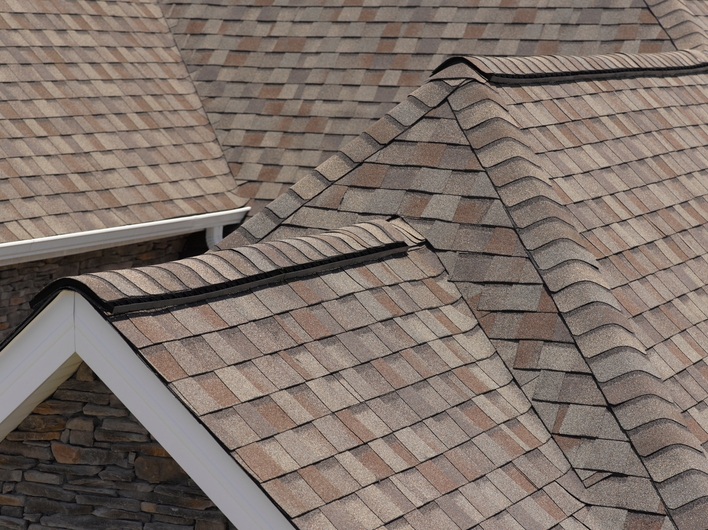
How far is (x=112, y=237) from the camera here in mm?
8664

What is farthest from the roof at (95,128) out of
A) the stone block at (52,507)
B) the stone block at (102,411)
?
the stone block at (102,411)

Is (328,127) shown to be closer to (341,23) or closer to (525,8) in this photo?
(341,23)

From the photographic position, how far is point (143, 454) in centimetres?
482

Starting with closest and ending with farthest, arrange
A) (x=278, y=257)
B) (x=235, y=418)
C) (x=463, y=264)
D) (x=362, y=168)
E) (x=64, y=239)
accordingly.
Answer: (x=235, y=418) → (x=278, y=257) → (x=463, y=264) → (x=362, y=168) → (x=64, y=239)

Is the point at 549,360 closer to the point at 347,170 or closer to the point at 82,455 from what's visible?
the point at 347,170

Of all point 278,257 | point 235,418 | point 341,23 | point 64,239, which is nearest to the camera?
point 235,418

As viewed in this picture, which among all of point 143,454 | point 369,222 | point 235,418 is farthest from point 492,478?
point 369,222

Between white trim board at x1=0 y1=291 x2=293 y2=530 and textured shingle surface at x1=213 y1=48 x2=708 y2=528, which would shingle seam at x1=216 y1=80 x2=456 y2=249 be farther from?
white trim board at x1=0 y1=291 x2=293 y2=530

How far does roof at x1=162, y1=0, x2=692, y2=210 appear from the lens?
34.4ft

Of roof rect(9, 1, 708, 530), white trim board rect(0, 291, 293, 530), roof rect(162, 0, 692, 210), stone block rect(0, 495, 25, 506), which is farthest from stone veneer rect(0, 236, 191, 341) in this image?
white trim board rect(0, 291, 293, 530)

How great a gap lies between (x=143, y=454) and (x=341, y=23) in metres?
7.68

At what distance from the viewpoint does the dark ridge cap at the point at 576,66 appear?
732 cm

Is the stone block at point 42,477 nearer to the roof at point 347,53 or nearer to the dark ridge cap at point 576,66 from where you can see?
the dark ridge cap at point 576,66

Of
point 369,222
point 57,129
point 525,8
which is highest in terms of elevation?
point 525,8
